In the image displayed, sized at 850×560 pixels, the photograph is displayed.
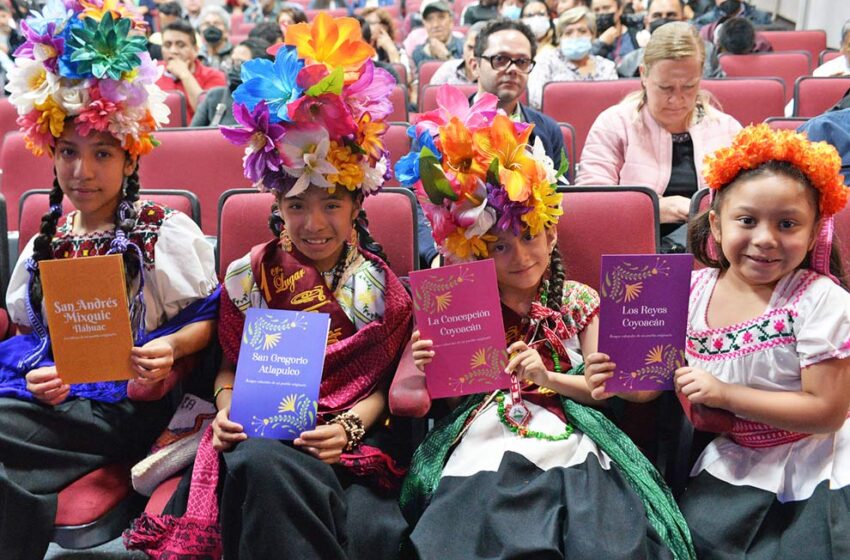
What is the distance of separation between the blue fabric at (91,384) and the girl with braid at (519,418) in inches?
23.0

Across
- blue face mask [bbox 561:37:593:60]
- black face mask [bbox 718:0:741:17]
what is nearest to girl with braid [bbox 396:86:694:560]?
blue face mask [bbox 561:37:593:60]

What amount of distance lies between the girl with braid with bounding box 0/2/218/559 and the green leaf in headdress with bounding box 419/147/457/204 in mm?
629

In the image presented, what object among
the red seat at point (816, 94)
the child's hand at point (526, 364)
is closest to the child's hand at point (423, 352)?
the child's hand at point (526, 364)

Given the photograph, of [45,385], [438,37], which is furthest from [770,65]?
[45,385]

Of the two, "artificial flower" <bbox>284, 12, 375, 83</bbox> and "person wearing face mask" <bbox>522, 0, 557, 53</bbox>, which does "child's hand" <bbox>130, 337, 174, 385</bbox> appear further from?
"person wearing face mask" <bbox>522, 0, 557, 53</bbox>

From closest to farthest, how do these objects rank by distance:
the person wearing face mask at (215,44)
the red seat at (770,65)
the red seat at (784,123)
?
1. the red seat at (784,123)
2. the red seat at (770,65)
3. the person wearing face mask at (215,44)

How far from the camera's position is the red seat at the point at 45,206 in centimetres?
228

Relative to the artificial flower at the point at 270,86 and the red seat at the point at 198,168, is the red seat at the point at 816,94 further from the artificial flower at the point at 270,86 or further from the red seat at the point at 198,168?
the artificial flower at the point at 270,86

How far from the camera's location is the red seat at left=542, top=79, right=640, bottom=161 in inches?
152

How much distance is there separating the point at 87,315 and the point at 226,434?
1.28ft

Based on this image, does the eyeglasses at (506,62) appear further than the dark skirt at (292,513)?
Yes

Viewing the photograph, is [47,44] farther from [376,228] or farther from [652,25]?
[652,25]

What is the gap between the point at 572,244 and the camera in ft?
6.95

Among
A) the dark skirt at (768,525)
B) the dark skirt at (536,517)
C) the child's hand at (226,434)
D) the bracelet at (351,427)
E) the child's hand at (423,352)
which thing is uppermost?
the child's hand at (423,352)
